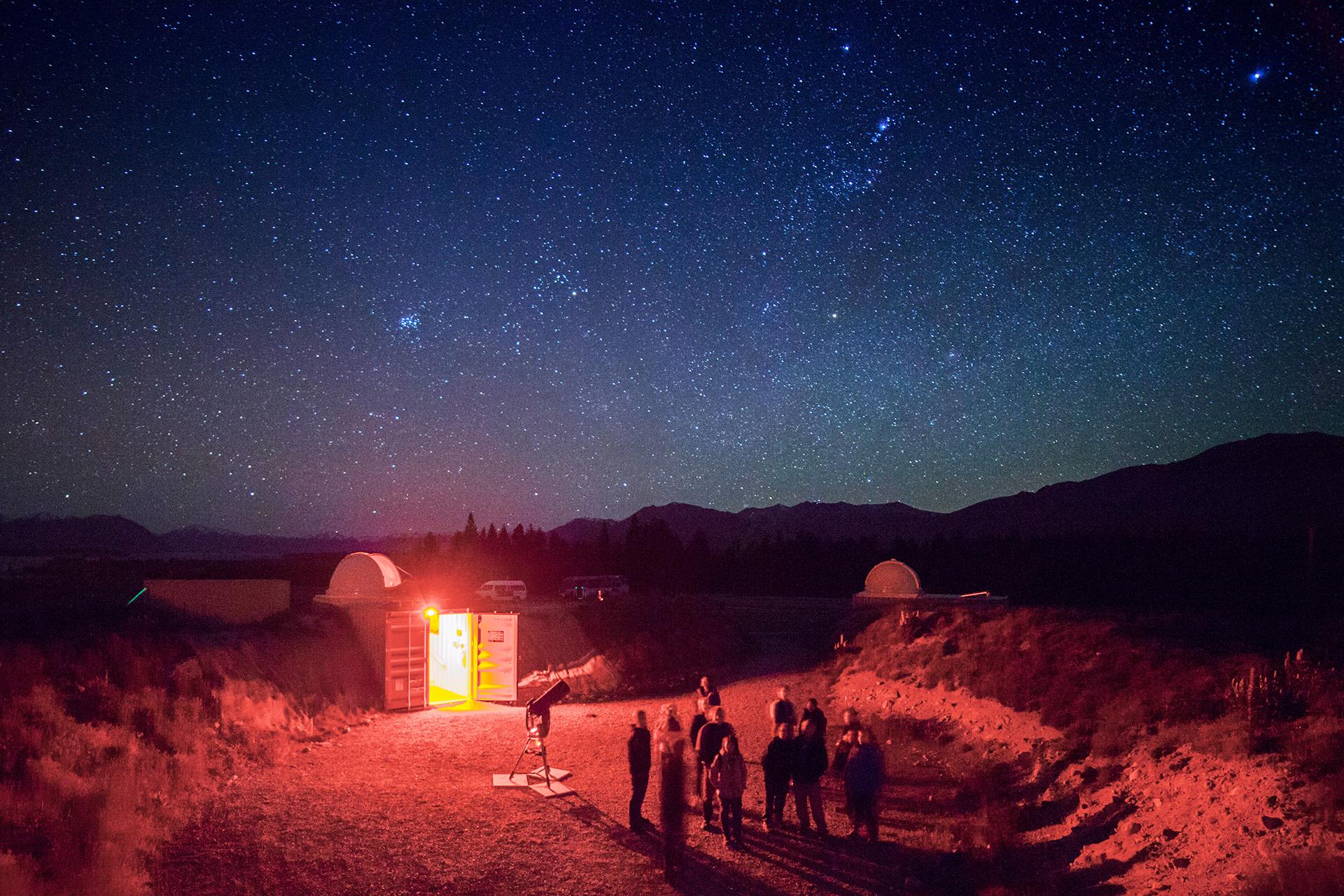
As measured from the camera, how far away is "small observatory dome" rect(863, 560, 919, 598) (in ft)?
101

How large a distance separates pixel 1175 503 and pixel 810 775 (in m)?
121

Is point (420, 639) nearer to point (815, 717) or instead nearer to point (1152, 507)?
point (815, 717)

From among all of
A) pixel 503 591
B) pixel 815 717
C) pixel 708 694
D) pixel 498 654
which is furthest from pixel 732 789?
pixel 503 591

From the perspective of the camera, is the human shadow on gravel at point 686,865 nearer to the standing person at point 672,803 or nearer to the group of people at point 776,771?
the standing person at point 672,803

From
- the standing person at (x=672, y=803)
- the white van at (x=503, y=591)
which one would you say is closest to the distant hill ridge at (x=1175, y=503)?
the white van at (x=503, y=591)

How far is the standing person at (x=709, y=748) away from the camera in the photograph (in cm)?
932

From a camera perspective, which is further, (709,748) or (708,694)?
(708,694)

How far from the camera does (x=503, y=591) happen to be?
121 feet

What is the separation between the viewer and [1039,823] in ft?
33.1

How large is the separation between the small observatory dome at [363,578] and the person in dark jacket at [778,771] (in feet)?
44.1

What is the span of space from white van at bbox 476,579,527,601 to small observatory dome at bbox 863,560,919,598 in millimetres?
14827

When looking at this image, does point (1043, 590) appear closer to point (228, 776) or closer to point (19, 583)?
point (228, 776)

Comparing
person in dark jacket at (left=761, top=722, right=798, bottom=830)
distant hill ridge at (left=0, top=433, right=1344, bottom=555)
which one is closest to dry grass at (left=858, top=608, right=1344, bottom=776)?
person in dark jacket at (left=761, top=722, right=798, bottom=830)

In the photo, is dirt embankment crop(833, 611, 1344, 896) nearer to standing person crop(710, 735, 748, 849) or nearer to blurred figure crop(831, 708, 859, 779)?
blurred figure crop(831, 708, 859, 779)
